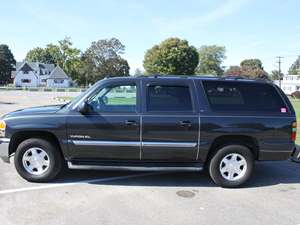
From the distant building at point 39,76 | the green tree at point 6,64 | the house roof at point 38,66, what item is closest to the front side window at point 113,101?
the distant building at point 39,76

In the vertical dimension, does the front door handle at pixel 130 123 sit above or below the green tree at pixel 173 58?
below

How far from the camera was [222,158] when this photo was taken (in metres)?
5.82

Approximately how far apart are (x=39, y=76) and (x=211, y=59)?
57.9 metres

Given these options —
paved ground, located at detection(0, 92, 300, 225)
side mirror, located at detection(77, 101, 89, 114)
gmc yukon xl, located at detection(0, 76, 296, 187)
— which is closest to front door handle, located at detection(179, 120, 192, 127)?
gmc yukon xl, located at detection(0, 76, 296, 187)

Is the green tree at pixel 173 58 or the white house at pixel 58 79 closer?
the green tree at pixel 173 58

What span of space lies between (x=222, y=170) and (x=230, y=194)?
47cm

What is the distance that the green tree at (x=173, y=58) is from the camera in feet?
251

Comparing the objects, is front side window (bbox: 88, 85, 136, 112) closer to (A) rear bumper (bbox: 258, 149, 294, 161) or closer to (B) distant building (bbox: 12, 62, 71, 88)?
(A) rear bumper (bbox: 258, 149, 294, 161)

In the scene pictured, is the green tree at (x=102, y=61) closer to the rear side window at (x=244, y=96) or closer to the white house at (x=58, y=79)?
the white house at (x=58, y=79)

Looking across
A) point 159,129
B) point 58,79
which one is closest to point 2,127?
point 159,129

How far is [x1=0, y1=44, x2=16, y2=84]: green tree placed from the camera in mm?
100312

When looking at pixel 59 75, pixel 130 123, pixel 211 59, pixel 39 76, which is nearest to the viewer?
pixel 130 123

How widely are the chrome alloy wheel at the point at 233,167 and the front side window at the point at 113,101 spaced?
6.04 ft

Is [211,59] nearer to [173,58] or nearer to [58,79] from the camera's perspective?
[173,58]
